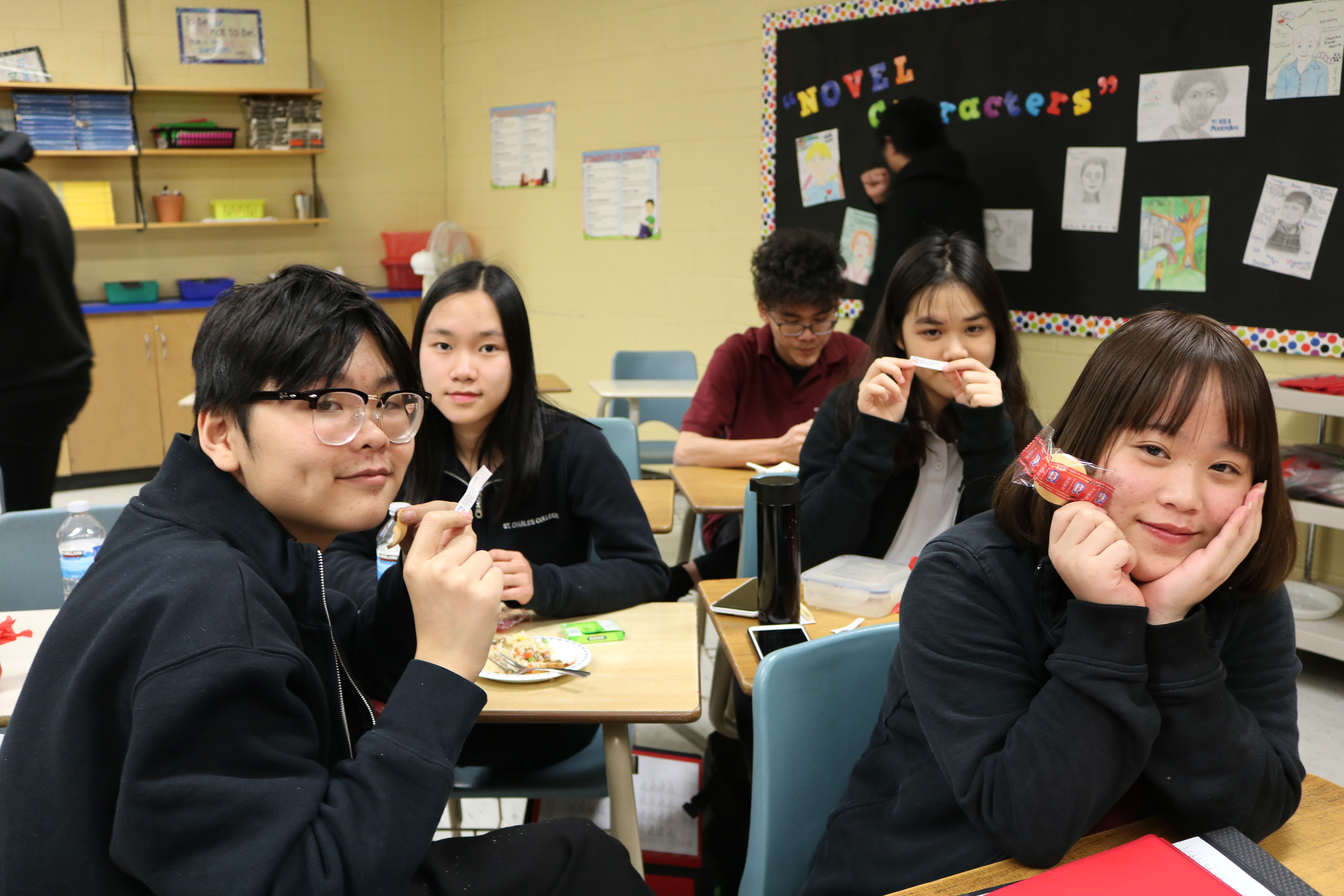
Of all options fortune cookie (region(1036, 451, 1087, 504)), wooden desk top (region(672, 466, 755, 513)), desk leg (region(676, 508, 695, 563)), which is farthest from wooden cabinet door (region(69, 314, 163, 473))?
fortune cookie (region(1036, 451, 1087, 504))

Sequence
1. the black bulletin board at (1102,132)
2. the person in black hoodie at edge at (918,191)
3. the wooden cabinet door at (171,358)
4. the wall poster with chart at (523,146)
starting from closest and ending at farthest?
the black bulletin board at (1102,132)
the person in black hoodie at edge at (918,191)
the wooden cabinet door at (171,358)
the wall poster with chart at (523,146)

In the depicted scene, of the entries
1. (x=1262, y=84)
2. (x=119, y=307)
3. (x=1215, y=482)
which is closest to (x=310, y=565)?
(x=1215, y=482)

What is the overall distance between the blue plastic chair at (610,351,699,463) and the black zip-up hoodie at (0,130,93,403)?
1949mm

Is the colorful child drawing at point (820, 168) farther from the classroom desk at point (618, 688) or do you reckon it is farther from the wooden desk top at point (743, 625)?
the classroom desk at point (618, 688)

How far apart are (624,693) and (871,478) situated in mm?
798

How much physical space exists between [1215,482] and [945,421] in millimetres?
1089

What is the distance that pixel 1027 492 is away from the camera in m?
1.19

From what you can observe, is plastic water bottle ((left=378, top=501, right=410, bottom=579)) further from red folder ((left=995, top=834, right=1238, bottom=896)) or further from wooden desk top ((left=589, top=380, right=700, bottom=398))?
wooden desk top ((left=589, top=380, right=700, bottom=398))

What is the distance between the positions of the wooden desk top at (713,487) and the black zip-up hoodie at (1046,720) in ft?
4.59

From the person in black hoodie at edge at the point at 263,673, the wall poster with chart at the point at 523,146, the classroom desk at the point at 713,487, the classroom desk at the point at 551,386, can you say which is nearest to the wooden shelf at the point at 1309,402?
the classroom desk at the point at 713,487

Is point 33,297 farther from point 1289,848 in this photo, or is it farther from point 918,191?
point 1289,848

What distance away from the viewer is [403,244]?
677 centimetres

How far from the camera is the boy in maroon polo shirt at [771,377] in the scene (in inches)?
120

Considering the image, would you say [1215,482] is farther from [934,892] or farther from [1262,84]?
[1262,84]
